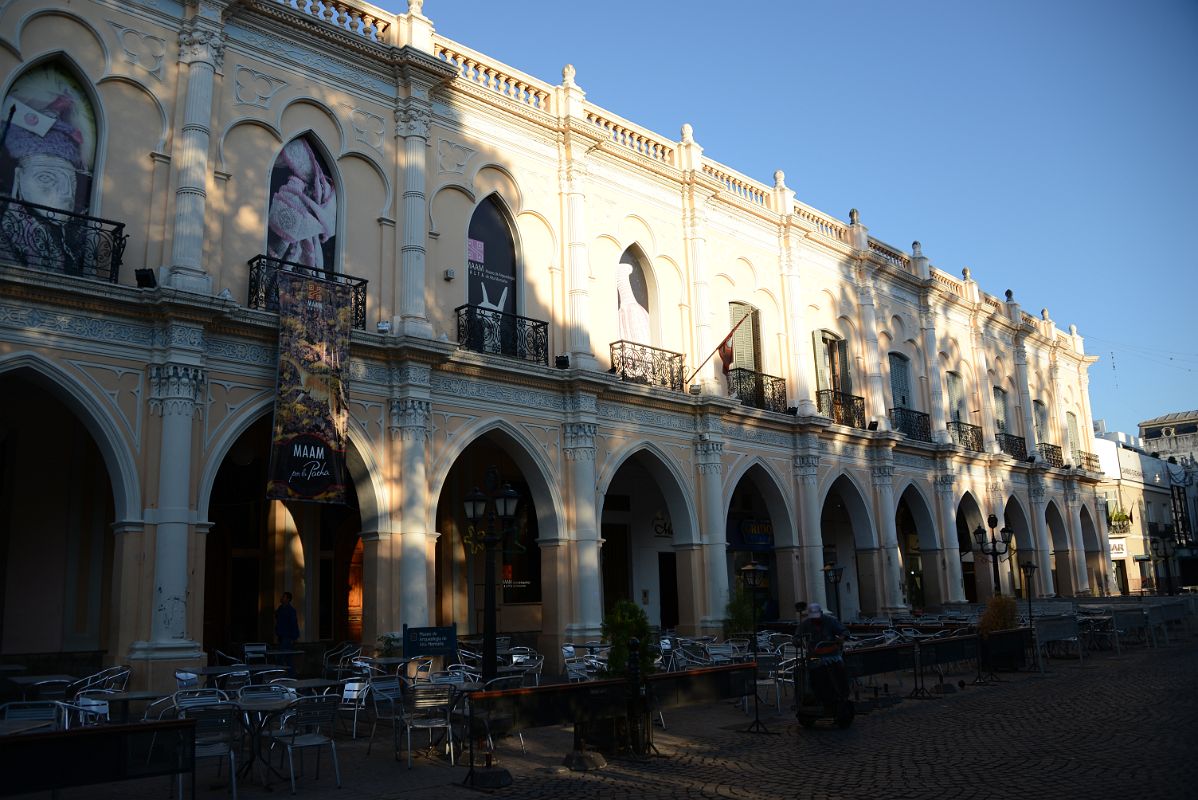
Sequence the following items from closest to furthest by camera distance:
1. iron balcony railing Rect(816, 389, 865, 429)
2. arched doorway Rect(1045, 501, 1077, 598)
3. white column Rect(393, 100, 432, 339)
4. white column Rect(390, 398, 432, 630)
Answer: white column Rect(390, 398, 432, 630) < white column Rect(393, 100, 432, 339) < iron balcony railing Rect(816, 389, 865, 429) < arched doorway Rect(1045, 501, 1077, 598)

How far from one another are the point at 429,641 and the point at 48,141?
9.53 m

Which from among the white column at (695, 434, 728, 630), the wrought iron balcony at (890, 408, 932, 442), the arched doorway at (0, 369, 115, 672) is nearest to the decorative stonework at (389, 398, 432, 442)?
the arched doorway at (0, 369, 115, 672)

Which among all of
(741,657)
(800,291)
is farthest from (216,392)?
(800,291)

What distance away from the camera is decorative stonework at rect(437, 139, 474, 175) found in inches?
747

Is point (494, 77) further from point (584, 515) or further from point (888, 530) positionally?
point (888, 530)

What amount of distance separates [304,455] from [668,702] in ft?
23.7

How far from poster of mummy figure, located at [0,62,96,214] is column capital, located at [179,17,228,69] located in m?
1.80

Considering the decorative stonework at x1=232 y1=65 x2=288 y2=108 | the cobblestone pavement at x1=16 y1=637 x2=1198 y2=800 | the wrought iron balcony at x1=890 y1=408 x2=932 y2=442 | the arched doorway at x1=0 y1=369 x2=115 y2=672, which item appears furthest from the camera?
the wrought iron balcony at x1=890 y1=408 x2=932 y2=442

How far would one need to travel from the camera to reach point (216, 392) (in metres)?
14.9

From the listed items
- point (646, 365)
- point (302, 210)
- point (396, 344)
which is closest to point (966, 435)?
point (646, 365)

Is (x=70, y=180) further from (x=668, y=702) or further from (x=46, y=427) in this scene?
(x=668, y=702)

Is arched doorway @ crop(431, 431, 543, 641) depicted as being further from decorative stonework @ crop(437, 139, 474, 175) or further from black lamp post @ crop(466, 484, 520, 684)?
black lamp post @ crop(466, 484, 520, 684)

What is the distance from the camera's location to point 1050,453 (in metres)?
38.7

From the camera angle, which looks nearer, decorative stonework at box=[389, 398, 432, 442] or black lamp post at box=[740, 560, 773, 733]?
black lamp post at box=[740, 560, 773, 733]
